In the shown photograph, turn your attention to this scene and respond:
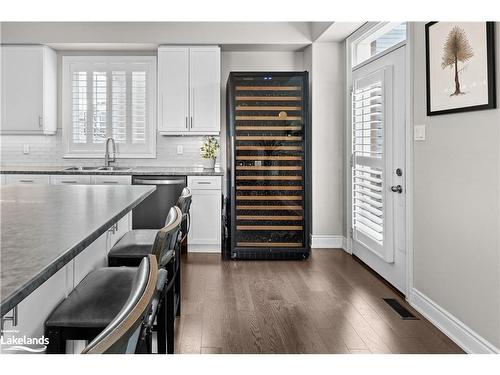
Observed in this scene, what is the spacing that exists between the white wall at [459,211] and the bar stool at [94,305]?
1.65 meters

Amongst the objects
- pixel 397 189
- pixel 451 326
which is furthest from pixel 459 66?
pixel 451 326

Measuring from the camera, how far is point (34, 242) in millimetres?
1331

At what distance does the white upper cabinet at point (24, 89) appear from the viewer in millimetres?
5258

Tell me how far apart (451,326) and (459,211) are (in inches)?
28.0

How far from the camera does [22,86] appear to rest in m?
5.28

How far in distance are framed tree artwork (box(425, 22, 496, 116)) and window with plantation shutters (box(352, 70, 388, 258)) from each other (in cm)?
88

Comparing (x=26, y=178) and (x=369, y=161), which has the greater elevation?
(x=369, y=161)

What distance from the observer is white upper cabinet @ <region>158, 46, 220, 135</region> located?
5.26 m

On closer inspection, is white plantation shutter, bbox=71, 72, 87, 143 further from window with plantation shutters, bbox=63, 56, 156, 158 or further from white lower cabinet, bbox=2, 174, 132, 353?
white lower cabinet, bbox=2, 174, 132, 353

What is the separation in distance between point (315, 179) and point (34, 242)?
4197 millimetres

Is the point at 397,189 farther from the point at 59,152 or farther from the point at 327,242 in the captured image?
the point at 59,152

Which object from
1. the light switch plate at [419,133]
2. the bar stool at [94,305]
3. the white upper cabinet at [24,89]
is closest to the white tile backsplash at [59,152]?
the white upper cabinet at [24,89]
